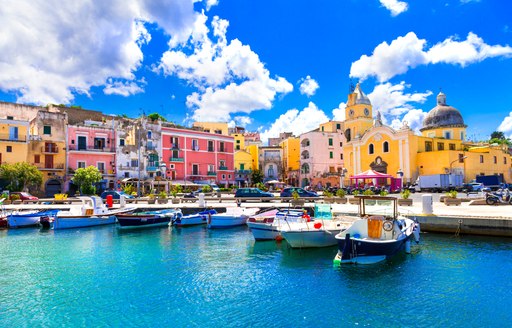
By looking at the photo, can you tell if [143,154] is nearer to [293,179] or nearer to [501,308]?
[293,179]

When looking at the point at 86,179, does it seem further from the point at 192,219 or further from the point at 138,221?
the point at 192,219

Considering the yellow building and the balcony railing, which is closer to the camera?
the balcony railing

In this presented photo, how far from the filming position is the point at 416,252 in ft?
56.6

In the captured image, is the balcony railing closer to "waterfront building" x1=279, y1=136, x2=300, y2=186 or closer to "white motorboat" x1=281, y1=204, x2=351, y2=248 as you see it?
"waterfront building" x1=279, y1=136, x2=300, y2=186

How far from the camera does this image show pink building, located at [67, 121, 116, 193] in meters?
49.7

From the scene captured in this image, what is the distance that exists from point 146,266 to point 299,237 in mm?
6970

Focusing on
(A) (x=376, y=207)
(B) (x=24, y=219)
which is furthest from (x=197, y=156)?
(A) (x=376, y=207)

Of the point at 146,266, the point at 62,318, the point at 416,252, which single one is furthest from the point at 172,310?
the point at 416,252

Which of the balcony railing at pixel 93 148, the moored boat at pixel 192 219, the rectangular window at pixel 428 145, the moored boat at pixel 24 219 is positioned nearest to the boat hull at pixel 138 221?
the moored boat at pixel 192 219

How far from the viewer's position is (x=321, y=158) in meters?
68.9

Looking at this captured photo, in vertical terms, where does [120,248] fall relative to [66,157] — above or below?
below

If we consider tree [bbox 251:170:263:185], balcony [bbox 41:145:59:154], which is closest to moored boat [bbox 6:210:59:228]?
balcony [bbox 41:145:59:154]

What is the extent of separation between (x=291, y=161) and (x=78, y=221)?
5055 cm

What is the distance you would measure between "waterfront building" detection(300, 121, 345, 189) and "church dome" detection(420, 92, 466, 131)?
49.2 feet
